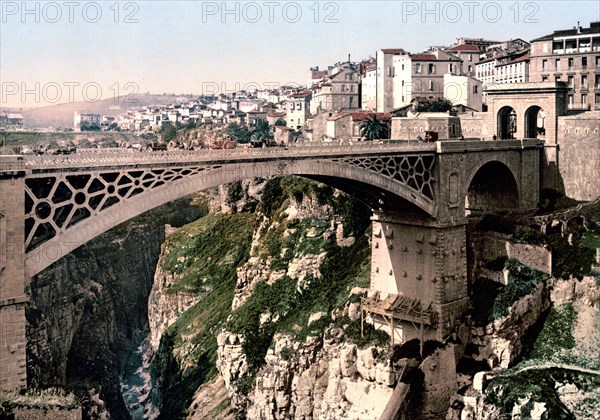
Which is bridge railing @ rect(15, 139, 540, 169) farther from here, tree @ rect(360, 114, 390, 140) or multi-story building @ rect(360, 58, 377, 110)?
multi-story building @ rect(360, 58, 377, 110)

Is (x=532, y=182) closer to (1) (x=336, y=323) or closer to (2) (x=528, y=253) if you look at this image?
(2) (x=528, y=253)

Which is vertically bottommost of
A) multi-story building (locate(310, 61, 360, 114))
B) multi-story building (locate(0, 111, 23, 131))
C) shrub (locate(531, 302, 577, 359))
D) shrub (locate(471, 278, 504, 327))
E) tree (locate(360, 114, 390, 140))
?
shrub (locate(531, 302, 577, 359))

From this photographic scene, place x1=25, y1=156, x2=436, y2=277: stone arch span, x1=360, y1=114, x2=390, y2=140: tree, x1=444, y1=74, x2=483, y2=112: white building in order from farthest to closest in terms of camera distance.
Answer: x1=444, y1=74, x2=483, y2=112: white building → x1=360, y1=114, x2=390, y2=140: tree → x1=25, y1=156, x2=436, y2=277: stone arch span

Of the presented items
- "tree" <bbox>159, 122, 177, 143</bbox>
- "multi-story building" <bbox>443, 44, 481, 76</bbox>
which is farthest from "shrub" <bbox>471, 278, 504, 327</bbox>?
"tree" <bbox>159, 122, 177, 143</bbox>

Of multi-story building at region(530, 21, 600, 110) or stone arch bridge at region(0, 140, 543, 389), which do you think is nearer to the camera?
stone arch bridge at region(0, 140, 543, 389)

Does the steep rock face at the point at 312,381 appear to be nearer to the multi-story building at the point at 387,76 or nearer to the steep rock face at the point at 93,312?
the steep rock face at the point at 93,312

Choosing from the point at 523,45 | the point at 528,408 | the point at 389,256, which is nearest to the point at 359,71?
the point at 523,45

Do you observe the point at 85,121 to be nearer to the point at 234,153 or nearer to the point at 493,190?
the point at 493,190

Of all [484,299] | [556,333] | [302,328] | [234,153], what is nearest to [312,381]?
[302,328]
